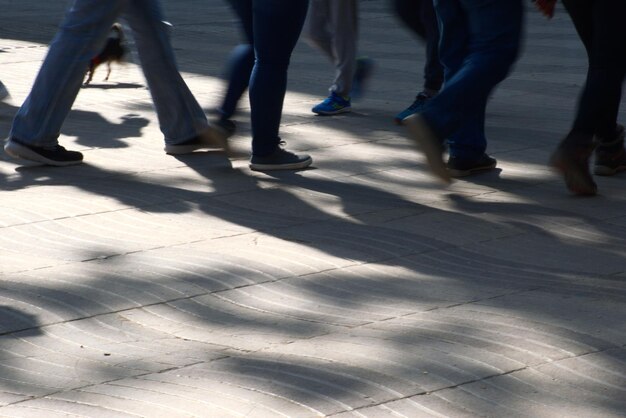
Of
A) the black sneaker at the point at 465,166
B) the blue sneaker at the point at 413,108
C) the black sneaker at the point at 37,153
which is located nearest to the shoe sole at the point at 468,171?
the black sneaker at the point at 465,166

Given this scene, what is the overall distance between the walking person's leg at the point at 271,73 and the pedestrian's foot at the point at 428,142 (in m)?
0.91

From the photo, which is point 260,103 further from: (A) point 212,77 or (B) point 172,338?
(A) point 212,77

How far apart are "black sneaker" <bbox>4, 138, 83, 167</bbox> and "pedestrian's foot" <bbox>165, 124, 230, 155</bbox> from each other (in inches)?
22.5

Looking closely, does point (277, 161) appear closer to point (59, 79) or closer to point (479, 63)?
point (59, 79)

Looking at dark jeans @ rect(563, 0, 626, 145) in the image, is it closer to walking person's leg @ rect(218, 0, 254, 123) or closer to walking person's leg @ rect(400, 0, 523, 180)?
walking person's leg @ rect(400, 0, 523, 180)

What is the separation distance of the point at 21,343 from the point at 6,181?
230cm

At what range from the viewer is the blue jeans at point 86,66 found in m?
6.07

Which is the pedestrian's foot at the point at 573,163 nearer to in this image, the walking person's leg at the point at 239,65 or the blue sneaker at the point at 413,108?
the walking person's leg at the point at 239,65

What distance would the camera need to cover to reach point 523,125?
7.44 metres

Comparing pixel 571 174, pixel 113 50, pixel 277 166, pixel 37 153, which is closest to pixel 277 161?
pixel 277 166

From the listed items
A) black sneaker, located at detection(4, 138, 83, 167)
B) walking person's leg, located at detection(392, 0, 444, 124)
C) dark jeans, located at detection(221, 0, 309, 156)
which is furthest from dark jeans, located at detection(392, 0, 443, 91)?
black sneaker, located at detection(4, 138, 83, 167)

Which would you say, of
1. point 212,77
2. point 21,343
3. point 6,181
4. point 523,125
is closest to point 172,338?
point 21,343

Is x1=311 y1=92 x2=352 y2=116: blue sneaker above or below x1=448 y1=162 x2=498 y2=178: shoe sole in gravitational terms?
below

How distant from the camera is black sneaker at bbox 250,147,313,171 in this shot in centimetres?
611
